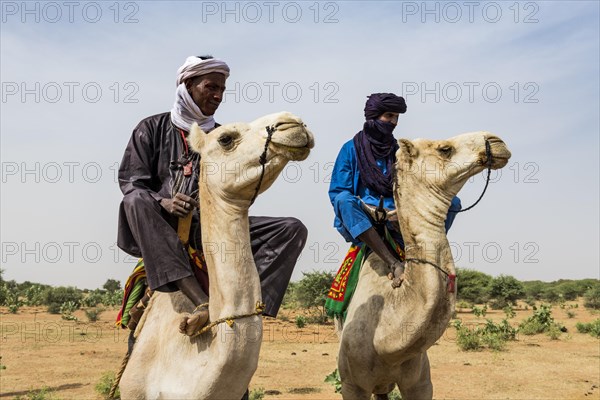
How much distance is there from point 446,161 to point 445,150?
0.09 metres

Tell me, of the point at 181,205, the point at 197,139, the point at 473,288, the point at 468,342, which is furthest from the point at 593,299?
the point at 197,139

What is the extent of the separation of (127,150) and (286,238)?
117 cm

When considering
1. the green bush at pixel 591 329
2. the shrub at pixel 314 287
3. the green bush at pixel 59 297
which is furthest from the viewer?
the green bush at pixel 59 297

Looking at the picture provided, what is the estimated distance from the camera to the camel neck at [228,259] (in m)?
3.64

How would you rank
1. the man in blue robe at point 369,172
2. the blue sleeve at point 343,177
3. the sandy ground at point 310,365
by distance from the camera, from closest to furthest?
the man in blue robe at point 369,172 < the blue sleeve at point 343,177 < the sandy ground at point 310,365

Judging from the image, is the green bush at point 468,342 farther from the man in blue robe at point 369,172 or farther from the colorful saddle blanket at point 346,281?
the man in blue robe at point 369,172

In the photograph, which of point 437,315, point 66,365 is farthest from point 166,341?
point 66,365

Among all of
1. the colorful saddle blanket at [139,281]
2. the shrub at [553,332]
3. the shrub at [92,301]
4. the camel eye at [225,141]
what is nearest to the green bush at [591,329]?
the shrub at [553,332]

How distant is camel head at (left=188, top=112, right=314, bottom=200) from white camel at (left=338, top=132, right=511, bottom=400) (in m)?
1.86

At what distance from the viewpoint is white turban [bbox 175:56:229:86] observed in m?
4.51

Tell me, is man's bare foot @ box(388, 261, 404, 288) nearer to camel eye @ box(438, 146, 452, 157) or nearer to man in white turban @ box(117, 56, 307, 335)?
camel eye @ box(438, 146, 452, 157)

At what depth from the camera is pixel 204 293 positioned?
13.3 feet

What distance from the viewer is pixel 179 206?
4.06 m

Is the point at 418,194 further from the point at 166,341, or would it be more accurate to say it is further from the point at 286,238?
the point at 166,341
